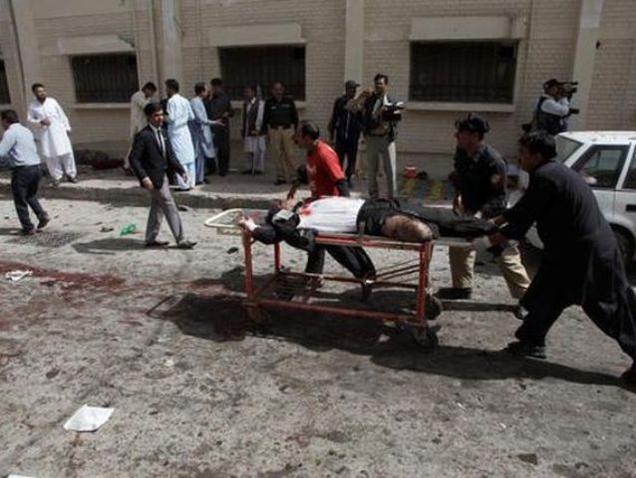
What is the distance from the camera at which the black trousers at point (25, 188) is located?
7230 mm

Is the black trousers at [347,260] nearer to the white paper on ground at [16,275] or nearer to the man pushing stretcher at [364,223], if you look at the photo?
the man pushing stretcher at [364,223]

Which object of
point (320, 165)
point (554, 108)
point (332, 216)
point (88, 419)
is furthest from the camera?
point (554, 108)

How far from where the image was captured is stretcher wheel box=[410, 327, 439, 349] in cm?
405

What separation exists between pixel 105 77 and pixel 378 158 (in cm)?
705

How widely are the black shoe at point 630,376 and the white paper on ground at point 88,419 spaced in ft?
11.1

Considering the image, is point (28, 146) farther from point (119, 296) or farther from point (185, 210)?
point (119, 296)

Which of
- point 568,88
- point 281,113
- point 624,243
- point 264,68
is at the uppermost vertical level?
point 264,68

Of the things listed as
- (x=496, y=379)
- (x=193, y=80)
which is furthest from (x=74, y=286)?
(x=193, y=80)

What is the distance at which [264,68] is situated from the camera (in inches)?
417

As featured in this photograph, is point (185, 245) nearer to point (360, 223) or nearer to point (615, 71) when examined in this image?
point (360, 223)

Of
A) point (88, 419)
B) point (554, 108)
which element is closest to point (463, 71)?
point (554, 108)

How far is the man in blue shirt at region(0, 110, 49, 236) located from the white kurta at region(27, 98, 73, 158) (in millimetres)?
2476

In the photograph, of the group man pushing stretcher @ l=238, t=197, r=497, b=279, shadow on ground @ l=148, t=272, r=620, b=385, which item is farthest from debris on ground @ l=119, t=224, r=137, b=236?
man pushing stretcher @ l=238, t=197, r=497, b=279

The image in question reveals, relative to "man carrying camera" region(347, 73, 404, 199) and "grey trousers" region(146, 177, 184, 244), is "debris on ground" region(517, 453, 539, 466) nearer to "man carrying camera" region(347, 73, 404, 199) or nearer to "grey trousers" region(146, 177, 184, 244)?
"grey trousers" region(146, 177, 184, 244)
